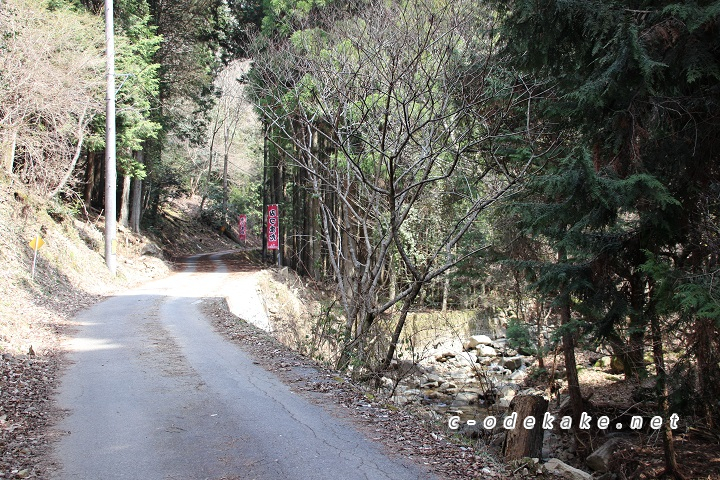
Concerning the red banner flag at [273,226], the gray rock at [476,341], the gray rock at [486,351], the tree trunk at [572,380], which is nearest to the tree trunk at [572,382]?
the tree trunk at [572,380]

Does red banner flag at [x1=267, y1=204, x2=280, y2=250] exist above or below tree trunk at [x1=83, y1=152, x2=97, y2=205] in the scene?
below

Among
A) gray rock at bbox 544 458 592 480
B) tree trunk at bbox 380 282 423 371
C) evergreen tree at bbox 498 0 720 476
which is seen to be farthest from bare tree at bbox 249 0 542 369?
gray rock at bbox 544 458 592 480

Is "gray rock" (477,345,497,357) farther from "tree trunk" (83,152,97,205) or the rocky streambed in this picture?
"tree trunk" (83,152,97,205)

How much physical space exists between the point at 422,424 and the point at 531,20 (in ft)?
18.2

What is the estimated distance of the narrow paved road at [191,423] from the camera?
17.4ft

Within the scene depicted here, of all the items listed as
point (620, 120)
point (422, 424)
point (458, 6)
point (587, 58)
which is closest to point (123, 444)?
point (422, 424)

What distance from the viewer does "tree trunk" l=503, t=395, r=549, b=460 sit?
6.45 meters

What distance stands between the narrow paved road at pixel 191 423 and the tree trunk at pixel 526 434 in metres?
1.74

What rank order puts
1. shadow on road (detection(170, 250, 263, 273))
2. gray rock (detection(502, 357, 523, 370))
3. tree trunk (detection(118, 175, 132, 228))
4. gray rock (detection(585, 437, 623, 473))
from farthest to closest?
shadow on road (detection(170, 250, 263, 273)) → tree trunk (detection(118, 175, 132, 228)) → gray rock (detection(502, 357, 523, 370)) → gray rock (detection(585, 437, 623, 473))

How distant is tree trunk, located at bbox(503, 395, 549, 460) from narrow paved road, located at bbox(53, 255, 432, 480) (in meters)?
1.74

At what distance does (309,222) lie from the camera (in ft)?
81.6

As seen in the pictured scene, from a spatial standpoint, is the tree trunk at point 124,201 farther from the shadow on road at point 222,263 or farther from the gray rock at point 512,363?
Answer: the gray rock at point 512,363

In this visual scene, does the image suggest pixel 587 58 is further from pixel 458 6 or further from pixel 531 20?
pixel 458 6

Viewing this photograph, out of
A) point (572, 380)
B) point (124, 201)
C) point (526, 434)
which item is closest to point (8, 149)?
point (124, 201)
